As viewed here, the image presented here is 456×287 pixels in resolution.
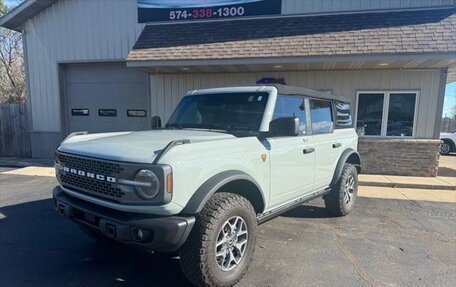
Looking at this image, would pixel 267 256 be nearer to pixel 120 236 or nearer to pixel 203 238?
Result: pixel 203 238

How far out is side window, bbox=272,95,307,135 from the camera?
13.0 feet

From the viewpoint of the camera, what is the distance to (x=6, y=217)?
5156 mm

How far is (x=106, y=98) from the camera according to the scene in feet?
37.6

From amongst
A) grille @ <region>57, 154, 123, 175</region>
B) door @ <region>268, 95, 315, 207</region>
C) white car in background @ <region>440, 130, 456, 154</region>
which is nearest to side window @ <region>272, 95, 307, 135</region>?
door @ <region>268, 95, 315, 207</region>

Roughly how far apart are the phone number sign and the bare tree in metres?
16.5

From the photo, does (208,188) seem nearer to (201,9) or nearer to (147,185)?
(147,185)

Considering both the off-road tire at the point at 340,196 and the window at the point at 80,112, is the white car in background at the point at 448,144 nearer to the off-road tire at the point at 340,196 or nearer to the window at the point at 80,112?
the off-road tire at the point at 340,196

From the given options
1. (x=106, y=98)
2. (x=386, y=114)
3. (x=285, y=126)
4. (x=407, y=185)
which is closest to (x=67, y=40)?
(x=106, y=98)

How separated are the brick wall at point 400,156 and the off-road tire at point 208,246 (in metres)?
7.28

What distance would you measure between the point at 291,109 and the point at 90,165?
2.57 m

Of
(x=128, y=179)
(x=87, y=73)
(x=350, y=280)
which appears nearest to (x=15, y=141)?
(x=87, y=73)

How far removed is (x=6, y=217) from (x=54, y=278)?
2.64m

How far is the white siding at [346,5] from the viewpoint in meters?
8.77

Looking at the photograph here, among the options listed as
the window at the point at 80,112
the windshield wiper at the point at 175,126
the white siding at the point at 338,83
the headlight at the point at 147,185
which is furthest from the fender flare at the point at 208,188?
the window at the point at 80,112
